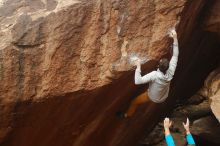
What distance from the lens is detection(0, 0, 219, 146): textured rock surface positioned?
6543 mm

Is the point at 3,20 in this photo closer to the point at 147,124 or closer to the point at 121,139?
the point at 121,139

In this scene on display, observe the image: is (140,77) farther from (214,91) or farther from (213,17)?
(214,91)

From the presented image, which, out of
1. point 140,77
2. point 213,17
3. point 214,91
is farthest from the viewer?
point 214,91

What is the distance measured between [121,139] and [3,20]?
392cm

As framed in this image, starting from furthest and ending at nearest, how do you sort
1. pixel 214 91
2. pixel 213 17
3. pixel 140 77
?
pixel 214 91, pixel 213 17, pixel 140 77

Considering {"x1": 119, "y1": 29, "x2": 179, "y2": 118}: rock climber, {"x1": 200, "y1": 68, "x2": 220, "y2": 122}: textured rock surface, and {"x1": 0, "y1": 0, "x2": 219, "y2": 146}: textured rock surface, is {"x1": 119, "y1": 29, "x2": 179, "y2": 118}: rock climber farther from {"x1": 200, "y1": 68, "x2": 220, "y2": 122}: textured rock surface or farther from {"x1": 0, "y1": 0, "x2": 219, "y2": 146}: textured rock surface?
{"x1": 200, "y1": 68, "x2": 220, "y2": 122}: textured rock surface

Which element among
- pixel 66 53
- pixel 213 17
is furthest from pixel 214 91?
pixel 66 53

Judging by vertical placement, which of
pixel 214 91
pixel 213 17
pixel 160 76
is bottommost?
pixel 214 91

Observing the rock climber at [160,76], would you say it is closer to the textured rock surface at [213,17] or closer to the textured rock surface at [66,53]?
the textured rock surface at [66,53]

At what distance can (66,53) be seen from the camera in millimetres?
6691

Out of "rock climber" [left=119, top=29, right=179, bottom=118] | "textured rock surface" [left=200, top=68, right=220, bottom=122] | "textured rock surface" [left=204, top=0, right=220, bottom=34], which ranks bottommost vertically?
"textured rock surface" [left=200, top=68, right=220, bottom=122]

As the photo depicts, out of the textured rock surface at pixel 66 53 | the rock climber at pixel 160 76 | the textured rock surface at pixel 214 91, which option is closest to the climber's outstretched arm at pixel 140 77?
the rock climber at pixel 160 76

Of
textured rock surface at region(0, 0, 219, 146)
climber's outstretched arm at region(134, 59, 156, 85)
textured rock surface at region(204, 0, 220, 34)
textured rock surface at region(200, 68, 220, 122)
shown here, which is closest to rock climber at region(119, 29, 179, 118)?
climber's outstretched arm at region(134, 59, 156, 85)

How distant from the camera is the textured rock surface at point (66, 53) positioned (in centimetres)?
654
